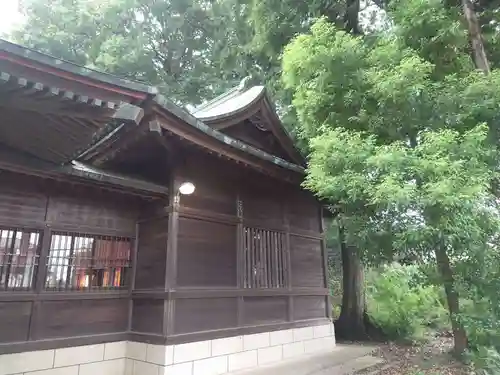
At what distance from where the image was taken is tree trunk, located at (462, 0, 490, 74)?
18.3 feet

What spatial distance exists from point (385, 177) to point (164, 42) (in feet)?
44.6

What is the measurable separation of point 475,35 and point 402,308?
6728 mm

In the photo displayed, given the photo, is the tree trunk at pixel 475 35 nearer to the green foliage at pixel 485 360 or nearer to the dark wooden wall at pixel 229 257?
the dark wooden wall at pixel 229 257

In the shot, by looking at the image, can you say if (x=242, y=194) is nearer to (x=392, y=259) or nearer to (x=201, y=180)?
(x=201, y=180)

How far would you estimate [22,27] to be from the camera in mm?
13117

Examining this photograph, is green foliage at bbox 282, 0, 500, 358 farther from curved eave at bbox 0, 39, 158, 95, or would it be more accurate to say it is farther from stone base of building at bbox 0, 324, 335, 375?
curved eave at bbox 0, 39, 158, 95

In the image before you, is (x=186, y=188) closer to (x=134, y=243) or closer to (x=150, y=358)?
(x=134, y=243)

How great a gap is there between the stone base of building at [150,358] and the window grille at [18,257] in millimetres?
837

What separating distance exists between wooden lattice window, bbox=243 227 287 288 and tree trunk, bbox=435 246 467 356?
2.76 meters

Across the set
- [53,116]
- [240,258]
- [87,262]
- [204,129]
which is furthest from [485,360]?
[53,116]

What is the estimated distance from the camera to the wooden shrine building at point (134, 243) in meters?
4.31

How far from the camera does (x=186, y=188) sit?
214 inches

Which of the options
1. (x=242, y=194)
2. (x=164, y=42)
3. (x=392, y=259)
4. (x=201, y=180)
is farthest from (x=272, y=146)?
(x=164, y=42)

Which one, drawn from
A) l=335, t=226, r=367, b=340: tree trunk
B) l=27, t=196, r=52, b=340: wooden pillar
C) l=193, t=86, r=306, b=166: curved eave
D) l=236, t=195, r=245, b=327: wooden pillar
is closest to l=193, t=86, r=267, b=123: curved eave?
l=193, t=86, r=306, b=166: curved eave
